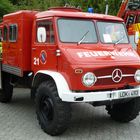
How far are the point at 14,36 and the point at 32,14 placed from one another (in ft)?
2.77

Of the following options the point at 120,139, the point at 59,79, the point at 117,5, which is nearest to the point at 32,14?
the point at 59,79

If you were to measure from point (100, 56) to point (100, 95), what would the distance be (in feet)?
2.61

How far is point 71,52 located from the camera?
7.62 metres

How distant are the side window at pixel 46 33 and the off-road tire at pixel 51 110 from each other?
870 mm

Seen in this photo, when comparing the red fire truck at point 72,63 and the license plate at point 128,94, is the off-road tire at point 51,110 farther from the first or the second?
the license plate at point 128,94

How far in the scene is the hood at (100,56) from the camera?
7457mm

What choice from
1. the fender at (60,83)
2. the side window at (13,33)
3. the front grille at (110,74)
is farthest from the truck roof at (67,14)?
the front grille at (110,74)

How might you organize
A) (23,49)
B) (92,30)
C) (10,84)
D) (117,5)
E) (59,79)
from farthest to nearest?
(117,5) < (10,84) < (23,49) < (92,30) < (59,79)

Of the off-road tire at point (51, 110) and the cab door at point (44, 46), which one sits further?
the cab door at point (44, 46)

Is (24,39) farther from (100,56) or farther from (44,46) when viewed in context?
(100,56)

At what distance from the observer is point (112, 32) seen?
8617 mm

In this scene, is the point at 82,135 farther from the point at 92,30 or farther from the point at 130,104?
the point at 92,30

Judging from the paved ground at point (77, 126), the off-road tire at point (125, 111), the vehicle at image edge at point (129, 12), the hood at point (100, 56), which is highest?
the vehicle at image edge at point (129, 12)

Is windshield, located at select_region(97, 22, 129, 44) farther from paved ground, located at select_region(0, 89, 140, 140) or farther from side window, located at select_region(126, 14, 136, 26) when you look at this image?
side window, located at select_region(126, 14, 136, 26)
